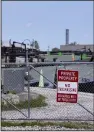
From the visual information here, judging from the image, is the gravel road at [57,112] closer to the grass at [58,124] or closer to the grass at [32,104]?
the grass at [32,104]

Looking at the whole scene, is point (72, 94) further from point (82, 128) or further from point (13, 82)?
point (13, 82)

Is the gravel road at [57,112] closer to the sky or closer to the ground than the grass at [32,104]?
closer to the ground

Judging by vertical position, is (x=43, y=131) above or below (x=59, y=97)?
below

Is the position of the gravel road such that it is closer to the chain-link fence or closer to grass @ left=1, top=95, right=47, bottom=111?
the chain-link fence

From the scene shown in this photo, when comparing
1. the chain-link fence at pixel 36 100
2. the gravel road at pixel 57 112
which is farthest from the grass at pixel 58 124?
the gravel road at pixel 57 112

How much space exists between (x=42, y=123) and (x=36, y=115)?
163 cm

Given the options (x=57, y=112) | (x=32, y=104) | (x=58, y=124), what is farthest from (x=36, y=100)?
(x=58, y=124)

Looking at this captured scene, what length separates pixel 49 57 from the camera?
49.5 meters

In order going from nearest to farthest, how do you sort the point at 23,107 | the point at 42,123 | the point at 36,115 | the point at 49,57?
the point at 42,123
the point at 36,115
the point at 23,107
the point at 49,57

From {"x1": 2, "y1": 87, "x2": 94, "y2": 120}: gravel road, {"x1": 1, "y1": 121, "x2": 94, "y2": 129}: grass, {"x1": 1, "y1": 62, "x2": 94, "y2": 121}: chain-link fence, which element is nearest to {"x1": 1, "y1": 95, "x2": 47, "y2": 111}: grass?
{"x1": 1, "y1": 62, "x2": 94, "y2": 121}: chain-link fence

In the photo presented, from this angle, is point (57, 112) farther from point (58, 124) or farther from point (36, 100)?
point (58, 124)

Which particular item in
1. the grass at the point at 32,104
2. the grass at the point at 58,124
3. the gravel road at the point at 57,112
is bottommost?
the gravel road at the point at 57,112

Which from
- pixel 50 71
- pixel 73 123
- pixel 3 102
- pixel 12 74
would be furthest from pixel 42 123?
pixel 50 71

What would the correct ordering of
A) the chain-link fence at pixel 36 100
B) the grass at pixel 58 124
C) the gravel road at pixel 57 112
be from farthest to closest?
the gravel road at pixel 57 112
the chain-link fence at pixel 36 100
the grass at pixel 58 124
